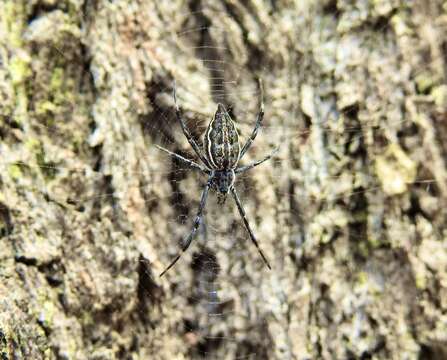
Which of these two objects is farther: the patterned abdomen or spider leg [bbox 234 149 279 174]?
spider leg [bbox 234 149 279 174]

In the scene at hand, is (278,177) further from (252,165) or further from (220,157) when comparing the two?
(220,157)

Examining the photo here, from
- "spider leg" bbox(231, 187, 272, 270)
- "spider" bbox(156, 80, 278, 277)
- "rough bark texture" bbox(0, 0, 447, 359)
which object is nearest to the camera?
"rough bark texture" bbox(0, 0, 447, 359)

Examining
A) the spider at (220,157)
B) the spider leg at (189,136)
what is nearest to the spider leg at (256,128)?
the spider at (220,157)

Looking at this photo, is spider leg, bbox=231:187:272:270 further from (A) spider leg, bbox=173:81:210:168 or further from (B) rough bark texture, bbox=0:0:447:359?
(A) spider leg, bbox=173:81:210:168

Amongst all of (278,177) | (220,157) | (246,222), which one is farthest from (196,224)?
(278,177)

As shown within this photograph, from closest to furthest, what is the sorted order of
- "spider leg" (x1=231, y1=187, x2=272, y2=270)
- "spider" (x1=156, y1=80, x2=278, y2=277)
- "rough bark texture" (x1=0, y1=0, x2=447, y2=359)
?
"rough bark texture" (x1=0, y1=0, x2=447, y2=359) < "spider" (x1=156, y1=80, x2=278, y2=277) < "spider leg" (x1=231, y1=187, x2=272, y2=270)

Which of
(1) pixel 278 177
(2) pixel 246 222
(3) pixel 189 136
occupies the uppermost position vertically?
(3) pixel 189 136

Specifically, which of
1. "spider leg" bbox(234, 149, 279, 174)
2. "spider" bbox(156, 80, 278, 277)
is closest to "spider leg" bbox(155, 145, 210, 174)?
"spider" bbox(156, 80, 278, 277)

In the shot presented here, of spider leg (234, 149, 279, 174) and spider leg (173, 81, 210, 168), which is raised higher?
spider leg (173, 81, 210, 168)

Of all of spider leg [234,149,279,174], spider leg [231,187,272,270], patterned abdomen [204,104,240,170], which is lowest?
spider leg [231,187,272,270]

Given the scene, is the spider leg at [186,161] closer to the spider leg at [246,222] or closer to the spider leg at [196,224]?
the spider leg at [196,224]
